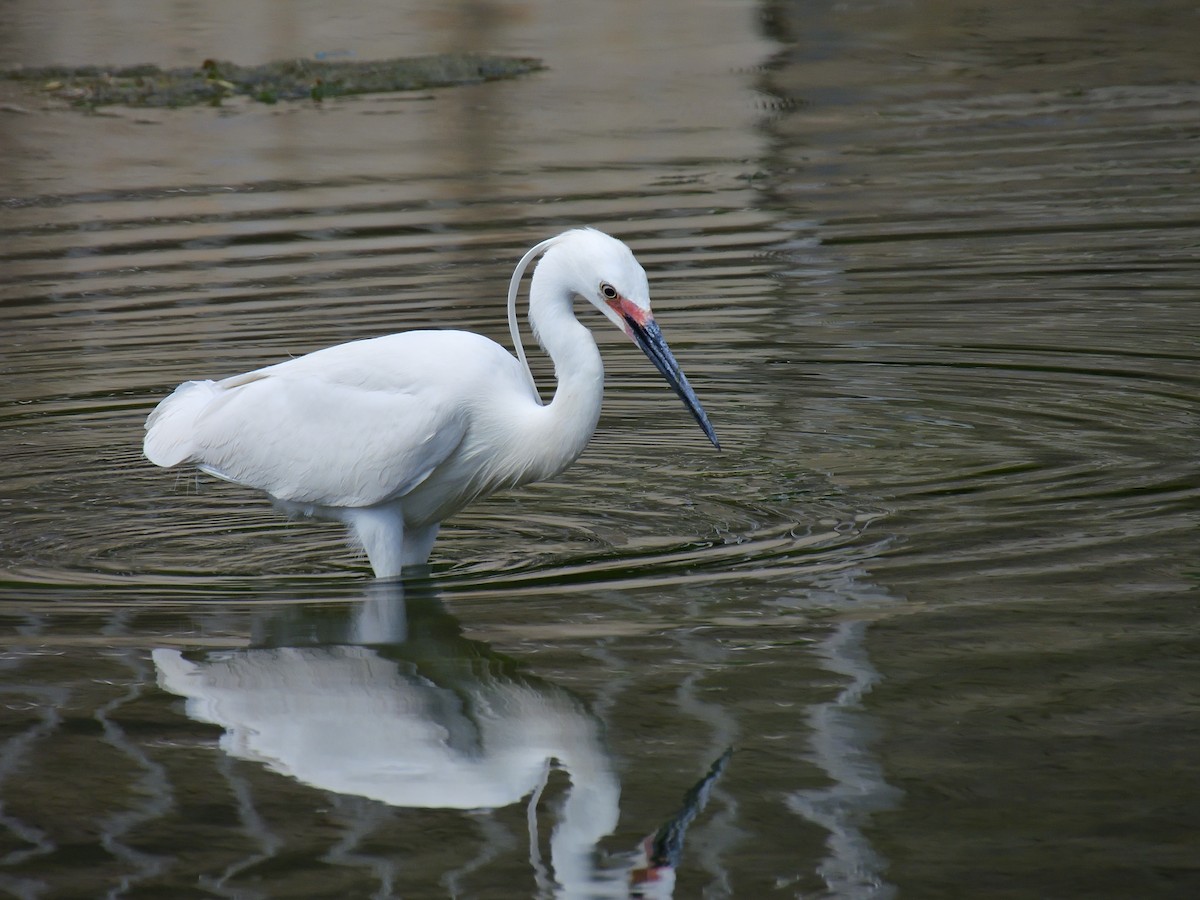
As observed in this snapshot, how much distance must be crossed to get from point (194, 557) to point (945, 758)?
2802 millimetres

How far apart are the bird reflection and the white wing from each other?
46 cm

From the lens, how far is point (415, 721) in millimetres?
4434

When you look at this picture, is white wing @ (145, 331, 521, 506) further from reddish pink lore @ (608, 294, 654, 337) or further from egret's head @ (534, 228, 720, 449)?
reddish pink lore @ (608, 294, 654, 337)

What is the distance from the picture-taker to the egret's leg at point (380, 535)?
563 cm

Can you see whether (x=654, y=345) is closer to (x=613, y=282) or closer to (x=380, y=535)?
(x=613, y=282)

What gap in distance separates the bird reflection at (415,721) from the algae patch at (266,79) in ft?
41.7

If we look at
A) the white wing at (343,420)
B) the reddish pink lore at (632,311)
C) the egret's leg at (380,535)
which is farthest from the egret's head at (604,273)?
the egret's leg at (380,535)

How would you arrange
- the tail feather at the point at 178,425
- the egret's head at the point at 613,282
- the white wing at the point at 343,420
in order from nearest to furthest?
the egret's head at the point at 613,282 → the white wing at the point at 343,420 → the tail feather at the point at 178,425

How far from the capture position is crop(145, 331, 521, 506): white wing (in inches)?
220

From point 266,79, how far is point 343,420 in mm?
12977

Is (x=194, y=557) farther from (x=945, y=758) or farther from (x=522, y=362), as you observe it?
(x=945, y=758)

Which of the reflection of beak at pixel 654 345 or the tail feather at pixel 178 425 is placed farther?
the tail feather at pixel 178 425

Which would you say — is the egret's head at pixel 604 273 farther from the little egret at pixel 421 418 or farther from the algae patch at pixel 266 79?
the algae patch at pixel 266 79

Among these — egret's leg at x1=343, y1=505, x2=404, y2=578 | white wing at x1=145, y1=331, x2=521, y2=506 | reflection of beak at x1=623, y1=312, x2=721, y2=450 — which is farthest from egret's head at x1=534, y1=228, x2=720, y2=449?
egret's leg at x1=343, y1=505, x2=404, y2=578
